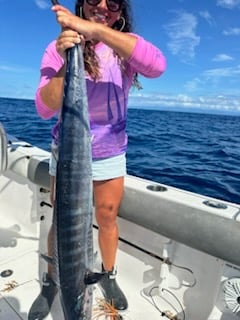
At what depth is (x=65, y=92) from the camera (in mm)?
1203

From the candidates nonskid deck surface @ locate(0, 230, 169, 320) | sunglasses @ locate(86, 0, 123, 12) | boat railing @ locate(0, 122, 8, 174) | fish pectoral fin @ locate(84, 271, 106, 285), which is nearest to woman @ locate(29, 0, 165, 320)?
sunglasses @ locate(86, 0, 123, 12)

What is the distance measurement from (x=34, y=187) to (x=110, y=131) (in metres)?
1.65

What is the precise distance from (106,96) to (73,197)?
2.74 feet

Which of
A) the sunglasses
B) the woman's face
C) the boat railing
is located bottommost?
the boat railing

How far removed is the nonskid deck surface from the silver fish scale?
127 centimetres

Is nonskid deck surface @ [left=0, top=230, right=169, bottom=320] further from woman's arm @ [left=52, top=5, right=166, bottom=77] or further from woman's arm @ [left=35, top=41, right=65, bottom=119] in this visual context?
woman's arm @ [left=52, top=5, right=166, bottom=77]

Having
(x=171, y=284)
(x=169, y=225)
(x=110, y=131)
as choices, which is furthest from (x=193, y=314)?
(x=110, y=131)

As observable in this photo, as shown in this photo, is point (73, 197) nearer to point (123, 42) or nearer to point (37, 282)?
point (123, 42)

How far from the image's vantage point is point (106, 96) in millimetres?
1829

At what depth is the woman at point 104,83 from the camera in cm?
134

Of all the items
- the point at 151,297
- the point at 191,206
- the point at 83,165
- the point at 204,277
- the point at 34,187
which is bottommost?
the point at 151,297

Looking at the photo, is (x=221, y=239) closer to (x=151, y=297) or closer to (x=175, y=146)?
(x=151, y=297)

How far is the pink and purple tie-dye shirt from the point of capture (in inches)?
65.7

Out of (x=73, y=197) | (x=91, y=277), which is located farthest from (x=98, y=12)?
(x=91, y=277)
